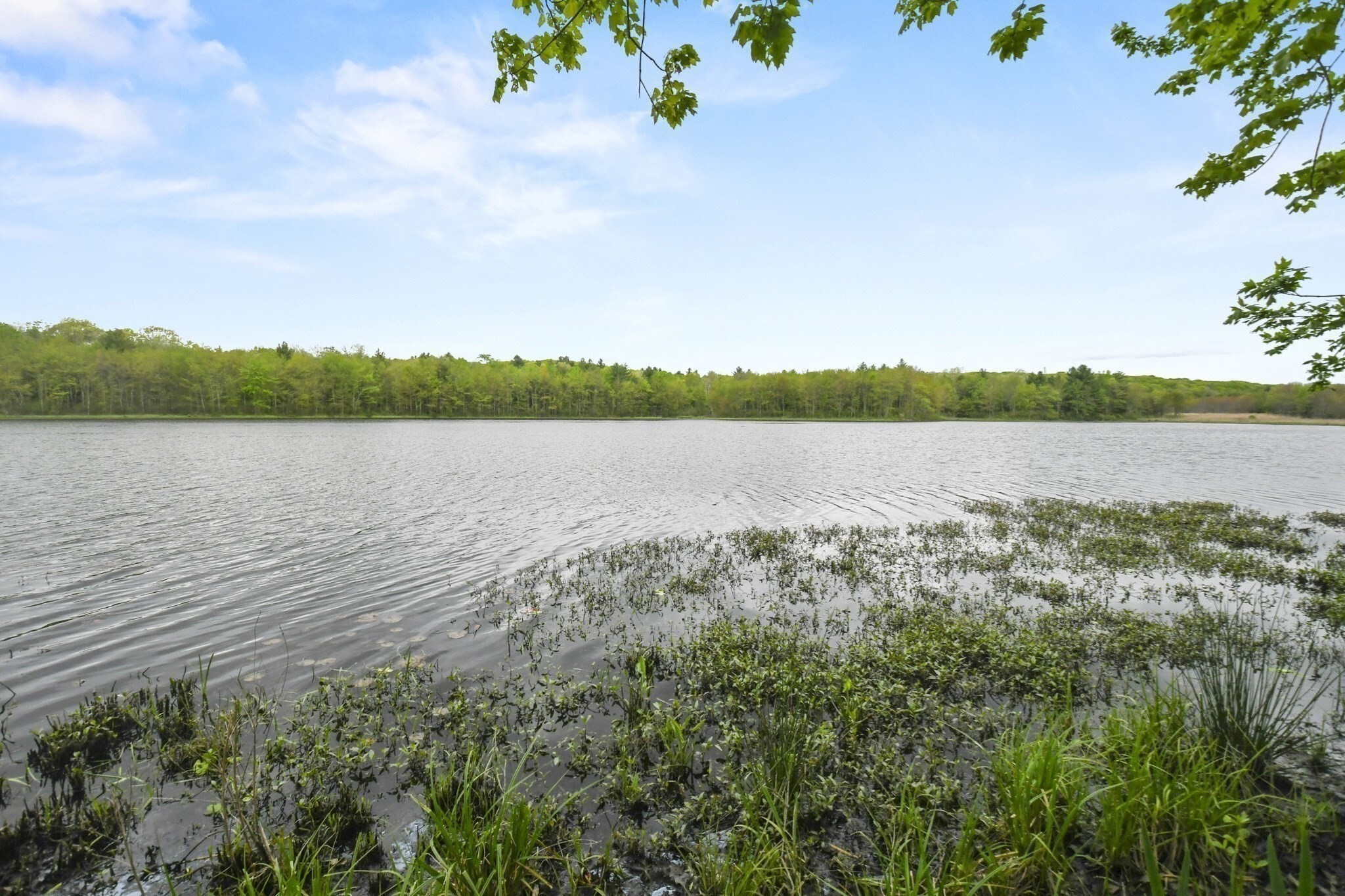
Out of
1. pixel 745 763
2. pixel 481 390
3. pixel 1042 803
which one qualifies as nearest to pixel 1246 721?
pixel 1042 803

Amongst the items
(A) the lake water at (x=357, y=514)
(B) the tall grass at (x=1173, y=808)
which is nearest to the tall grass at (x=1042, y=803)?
(B) the tall grass at (x=1173, y=808)

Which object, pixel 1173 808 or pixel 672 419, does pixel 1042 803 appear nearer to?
pixel 1173 808

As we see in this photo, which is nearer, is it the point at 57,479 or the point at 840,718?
the point at 840,718

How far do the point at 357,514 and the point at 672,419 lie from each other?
139 m

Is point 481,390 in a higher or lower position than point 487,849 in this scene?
higher

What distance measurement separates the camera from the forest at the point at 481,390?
10712cm

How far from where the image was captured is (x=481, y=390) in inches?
5595

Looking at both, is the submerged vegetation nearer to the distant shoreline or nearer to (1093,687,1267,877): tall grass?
(1093,687,1267,877): tall grass

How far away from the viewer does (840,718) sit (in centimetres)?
694

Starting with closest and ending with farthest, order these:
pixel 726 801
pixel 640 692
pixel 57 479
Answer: pixel 726 801
pixel 640 692
pixel 57 479

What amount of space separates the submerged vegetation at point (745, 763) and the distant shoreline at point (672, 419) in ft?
366

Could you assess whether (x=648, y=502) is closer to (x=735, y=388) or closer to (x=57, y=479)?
(x=57, y=479)

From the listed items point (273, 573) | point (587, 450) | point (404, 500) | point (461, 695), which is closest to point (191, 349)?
point (587, 450)

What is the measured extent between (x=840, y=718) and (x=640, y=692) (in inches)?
99.0
